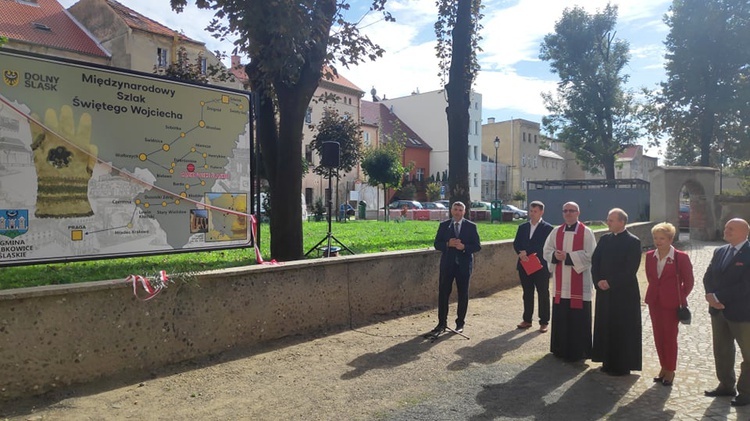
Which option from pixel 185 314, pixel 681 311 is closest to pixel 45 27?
pixel 185 314

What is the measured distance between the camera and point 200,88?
7301mm

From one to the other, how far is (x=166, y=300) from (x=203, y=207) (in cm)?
181

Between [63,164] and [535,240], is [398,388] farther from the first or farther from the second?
[63,164]

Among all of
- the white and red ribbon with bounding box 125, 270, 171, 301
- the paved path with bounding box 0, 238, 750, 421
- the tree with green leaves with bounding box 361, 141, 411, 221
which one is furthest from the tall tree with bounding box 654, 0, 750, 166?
the white and red ribbon with bounding box 125, 270, 171, 301

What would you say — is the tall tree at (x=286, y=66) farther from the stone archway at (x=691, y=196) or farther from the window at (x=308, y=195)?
the window at (x=308, y=195)

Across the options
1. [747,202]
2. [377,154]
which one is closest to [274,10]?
[747,202]

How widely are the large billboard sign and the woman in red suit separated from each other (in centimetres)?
516

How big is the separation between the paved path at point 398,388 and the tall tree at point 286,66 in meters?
2.78

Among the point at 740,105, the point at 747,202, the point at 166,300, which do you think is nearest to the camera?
the point at 166,300

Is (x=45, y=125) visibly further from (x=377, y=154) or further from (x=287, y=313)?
(x=377, y=154)

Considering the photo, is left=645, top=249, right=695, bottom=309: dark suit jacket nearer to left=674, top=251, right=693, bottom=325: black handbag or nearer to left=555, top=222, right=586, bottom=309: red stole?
left=674, top=251, right=693, bottom=325: black handbag

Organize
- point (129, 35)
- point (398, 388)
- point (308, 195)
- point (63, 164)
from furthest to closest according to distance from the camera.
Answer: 1. point (308, 195)
2. point (129, 35)
3. point (63, 164)
4. point (398, 388)

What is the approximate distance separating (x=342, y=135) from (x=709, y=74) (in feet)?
81.6

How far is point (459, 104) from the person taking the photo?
13.7m
